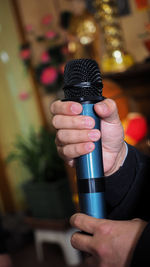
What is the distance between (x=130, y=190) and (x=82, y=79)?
0.34m

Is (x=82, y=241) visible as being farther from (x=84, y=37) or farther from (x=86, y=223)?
A: (x=84, y=37)

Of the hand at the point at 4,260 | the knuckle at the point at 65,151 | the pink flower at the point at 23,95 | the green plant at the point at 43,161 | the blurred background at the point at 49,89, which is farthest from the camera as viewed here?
the pink flower at the point at 23,95

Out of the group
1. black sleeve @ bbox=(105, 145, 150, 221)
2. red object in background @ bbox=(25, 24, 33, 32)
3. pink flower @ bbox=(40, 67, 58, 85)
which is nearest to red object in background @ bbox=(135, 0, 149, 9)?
pink flower @ bbox=(40, 67, 58, 85)

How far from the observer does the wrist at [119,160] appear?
88cm

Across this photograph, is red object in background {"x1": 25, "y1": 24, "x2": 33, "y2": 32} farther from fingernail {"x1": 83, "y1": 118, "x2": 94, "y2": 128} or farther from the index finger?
fingernail {"x1": 83, "y1": 118, "x2": 94, "y2": 128}

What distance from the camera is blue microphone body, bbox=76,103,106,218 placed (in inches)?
25.1

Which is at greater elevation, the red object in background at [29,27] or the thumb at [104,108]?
the red object in background at [29,27]

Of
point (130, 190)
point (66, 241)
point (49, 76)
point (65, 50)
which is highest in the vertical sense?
point (65, 50)

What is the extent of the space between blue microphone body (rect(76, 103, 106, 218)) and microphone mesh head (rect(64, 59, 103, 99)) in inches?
1.8

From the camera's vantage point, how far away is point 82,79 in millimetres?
686

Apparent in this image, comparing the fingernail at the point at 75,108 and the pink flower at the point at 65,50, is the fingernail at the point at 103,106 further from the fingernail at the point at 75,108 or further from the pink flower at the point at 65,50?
the pink flower at the point at 65,50

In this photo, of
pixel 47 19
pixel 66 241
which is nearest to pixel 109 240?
pixel 66 241

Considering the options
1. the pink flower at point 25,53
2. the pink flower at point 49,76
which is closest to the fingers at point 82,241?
the pink flower at point 49,76

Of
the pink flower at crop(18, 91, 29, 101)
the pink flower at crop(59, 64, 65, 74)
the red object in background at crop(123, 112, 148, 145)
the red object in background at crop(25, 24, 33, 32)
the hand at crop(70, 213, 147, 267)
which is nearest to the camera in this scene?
the hand at crop(70, 213, 147, 267)
